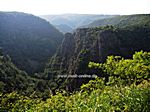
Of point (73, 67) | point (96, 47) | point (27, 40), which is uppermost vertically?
point (96, 47)

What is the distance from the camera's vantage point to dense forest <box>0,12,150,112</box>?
24.6 ft

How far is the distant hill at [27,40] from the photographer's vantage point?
364ft

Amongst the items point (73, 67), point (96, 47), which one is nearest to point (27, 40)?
point (73, 67)

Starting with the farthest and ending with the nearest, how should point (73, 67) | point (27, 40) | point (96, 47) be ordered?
point (27, 40), point (96, 47), point (73, 67)

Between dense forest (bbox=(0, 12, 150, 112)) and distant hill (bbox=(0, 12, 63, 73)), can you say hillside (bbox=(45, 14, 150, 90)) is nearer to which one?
dense forest (bbox=(0, 12, 150, 112))

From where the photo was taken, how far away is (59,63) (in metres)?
97.0

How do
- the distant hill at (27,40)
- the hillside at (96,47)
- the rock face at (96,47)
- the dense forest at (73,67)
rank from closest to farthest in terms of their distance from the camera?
the dense forest at (73,67), the hillside at (96,47), the rock face at (96,47), the distant hill at (27,40)

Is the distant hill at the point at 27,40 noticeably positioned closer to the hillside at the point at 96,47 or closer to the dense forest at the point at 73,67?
the dense forest at the point at 73,67

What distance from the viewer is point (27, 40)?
429 ft

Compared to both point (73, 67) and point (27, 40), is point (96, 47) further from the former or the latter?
point (27, 40)

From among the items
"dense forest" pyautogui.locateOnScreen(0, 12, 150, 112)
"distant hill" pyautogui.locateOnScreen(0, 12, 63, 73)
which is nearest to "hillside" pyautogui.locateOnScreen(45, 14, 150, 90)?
"dense forest" pyautogui.locateOnScreen(0, 12, 150, 112)

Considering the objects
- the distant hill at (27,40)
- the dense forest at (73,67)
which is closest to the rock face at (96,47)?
the dense forest at (73,67)

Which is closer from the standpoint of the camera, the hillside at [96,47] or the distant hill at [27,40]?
the hillside at [96,47]

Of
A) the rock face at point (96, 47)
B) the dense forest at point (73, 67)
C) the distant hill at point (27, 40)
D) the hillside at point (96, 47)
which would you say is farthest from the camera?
the distant hill at point (27, 40)
